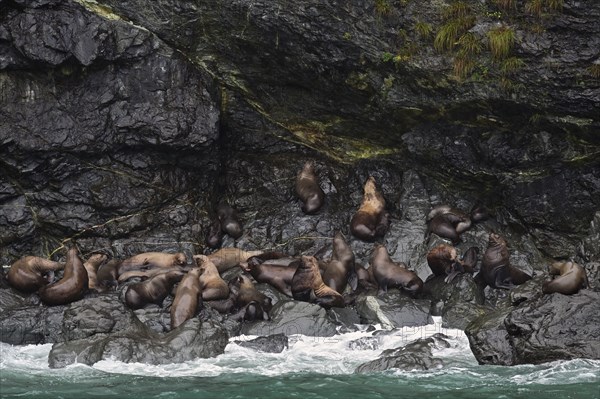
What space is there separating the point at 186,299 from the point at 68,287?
6.71 feet

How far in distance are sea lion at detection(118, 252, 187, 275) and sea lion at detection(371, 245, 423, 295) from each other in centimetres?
339

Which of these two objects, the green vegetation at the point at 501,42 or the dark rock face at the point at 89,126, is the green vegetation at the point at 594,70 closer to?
the green vegetation at the point at 501,42

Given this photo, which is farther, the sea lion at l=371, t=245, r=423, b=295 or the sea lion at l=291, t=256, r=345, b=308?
the sea lion at l=371, t=245, r=423, b=295

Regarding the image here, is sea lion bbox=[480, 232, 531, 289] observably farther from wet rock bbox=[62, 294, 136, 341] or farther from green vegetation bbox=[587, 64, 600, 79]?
wet rock bbox=[62, 294, 136, 341]

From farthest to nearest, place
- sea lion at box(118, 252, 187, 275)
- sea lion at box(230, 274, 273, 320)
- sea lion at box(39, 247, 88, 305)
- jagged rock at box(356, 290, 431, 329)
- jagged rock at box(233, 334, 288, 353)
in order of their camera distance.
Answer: sea lion at box(118, 252, 187, 275) → sea lion at box(39, 247, 88, 305) → sea lion at box(230, 274, 273, 320) → jagged rock at box(356, 290, 431, 329) → jagged rock at box(233, 334, 288, 353)

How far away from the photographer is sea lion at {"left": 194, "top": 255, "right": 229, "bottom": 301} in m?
14.6

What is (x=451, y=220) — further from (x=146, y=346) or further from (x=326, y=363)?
(x=146, y=346)

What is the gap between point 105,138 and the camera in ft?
54.8

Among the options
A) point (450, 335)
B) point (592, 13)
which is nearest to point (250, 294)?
point (450, 335)

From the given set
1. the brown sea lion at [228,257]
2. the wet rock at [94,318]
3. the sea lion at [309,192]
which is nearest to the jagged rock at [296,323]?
the wet rock at [94,318]

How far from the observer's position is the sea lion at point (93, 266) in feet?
50.3

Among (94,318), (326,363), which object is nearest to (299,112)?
(94,318)

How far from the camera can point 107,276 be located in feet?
51.3

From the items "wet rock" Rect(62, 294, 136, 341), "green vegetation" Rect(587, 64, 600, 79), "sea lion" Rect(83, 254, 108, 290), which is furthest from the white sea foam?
"green vegetation" Rect(587, 64, 600, 79)
